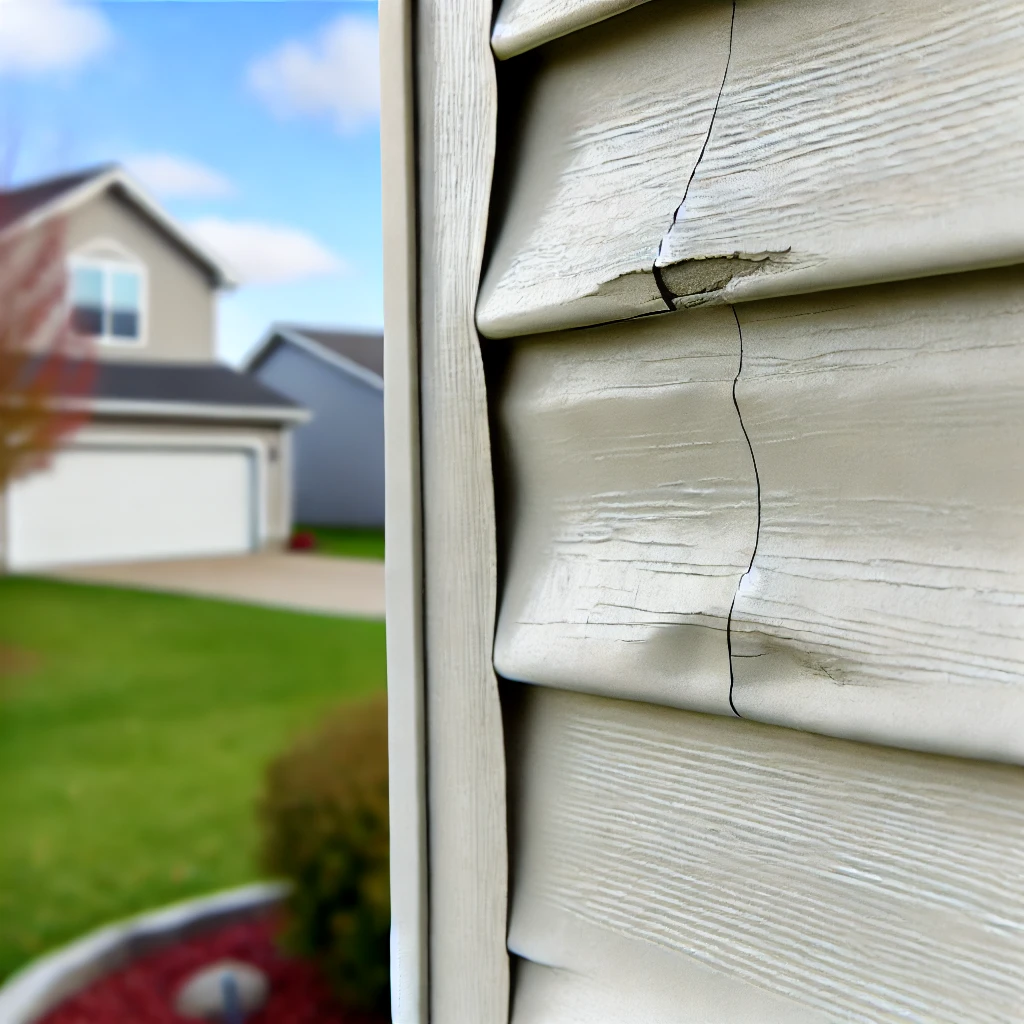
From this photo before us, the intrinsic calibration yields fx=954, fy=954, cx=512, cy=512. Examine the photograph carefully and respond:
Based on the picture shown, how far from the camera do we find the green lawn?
153 inches

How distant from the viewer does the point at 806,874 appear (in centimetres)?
33

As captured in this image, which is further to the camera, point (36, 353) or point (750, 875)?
point (36, 353)

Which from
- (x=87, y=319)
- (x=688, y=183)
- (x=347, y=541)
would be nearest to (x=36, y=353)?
(x=87, y=319)

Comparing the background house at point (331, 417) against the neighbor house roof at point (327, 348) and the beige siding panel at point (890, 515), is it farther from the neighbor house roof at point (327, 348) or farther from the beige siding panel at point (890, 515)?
the beige siding panel at point (890, 515)

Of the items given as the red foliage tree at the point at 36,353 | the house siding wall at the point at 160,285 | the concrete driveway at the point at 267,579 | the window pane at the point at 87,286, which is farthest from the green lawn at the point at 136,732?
the window pane at the point at 87,286

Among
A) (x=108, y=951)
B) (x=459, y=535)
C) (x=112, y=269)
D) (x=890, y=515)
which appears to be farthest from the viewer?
(x=112, y=269)

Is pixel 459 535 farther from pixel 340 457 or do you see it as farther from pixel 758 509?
pixel 340 457

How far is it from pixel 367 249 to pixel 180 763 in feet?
14.2

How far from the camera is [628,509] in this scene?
1.20 ft

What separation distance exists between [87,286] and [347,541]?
7.48 feet

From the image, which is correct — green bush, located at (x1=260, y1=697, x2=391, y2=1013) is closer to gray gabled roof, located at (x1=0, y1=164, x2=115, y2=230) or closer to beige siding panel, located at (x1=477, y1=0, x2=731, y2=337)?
beige siding panel, located at (x1=477, y1=0, x2=731, y2=337)

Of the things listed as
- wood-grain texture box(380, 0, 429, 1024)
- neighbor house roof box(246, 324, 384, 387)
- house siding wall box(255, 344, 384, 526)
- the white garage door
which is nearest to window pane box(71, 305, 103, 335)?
the white garage door

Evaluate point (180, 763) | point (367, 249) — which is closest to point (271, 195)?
point (367, 249)

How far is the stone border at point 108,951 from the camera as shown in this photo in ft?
7.18
